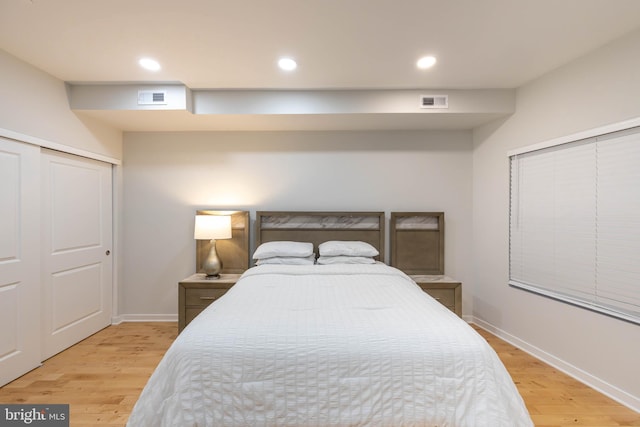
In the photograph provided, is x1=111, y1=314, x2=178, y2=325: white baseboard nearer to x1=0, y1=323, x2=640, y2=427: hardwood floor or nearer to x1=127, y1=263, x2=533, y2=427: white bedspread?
x1=0, y1=323, x2=640, y2=427: hardwood floor

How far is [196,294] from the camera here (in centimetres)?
303

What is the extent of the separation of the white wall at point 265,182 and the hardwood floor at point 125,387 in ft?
2.81

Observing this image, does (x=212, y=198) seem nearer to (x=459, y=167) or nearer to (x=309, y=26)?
(x=309, y=26)

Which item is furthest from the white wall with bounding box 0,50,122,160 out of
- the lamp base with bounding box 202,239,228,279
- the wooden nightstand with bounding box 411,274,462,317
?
the wooden nightstand with bounding box 411,274,462,317

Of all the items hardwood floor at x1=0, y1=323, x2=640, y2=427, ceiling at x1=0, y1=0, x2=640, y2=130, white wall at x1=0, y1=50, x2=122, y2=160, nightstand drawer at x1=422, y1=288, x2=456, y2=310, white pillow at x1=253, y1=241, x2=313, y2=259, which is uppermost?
ceiling at x1=0, y1=0, x2=640, y2=130

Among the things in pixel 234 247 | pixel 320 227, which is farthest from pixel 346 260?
pixel 234 247

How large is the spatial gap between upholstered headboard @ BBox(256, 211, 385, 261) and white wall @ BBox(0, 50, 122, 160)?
1.84 metres

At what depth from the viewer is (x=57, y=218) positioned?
2.76 metres

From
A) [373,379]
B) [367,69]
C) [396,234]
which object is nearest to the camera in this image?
[373,379]

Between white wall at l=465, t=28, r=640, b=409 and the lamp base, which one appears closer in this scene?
white wall at l=465, t=28, r=640, b=409

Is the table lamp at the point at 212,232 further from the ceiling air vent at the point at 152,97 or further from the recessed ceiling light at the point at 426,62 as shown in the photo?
the recessed ceiling light at the point at 426,62

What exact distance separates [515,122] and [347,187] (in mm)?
1752

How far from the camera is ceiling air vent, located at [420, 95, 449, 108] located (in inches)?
115

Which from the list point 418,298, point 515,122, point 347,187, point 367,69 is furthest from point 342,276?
point 515,122
